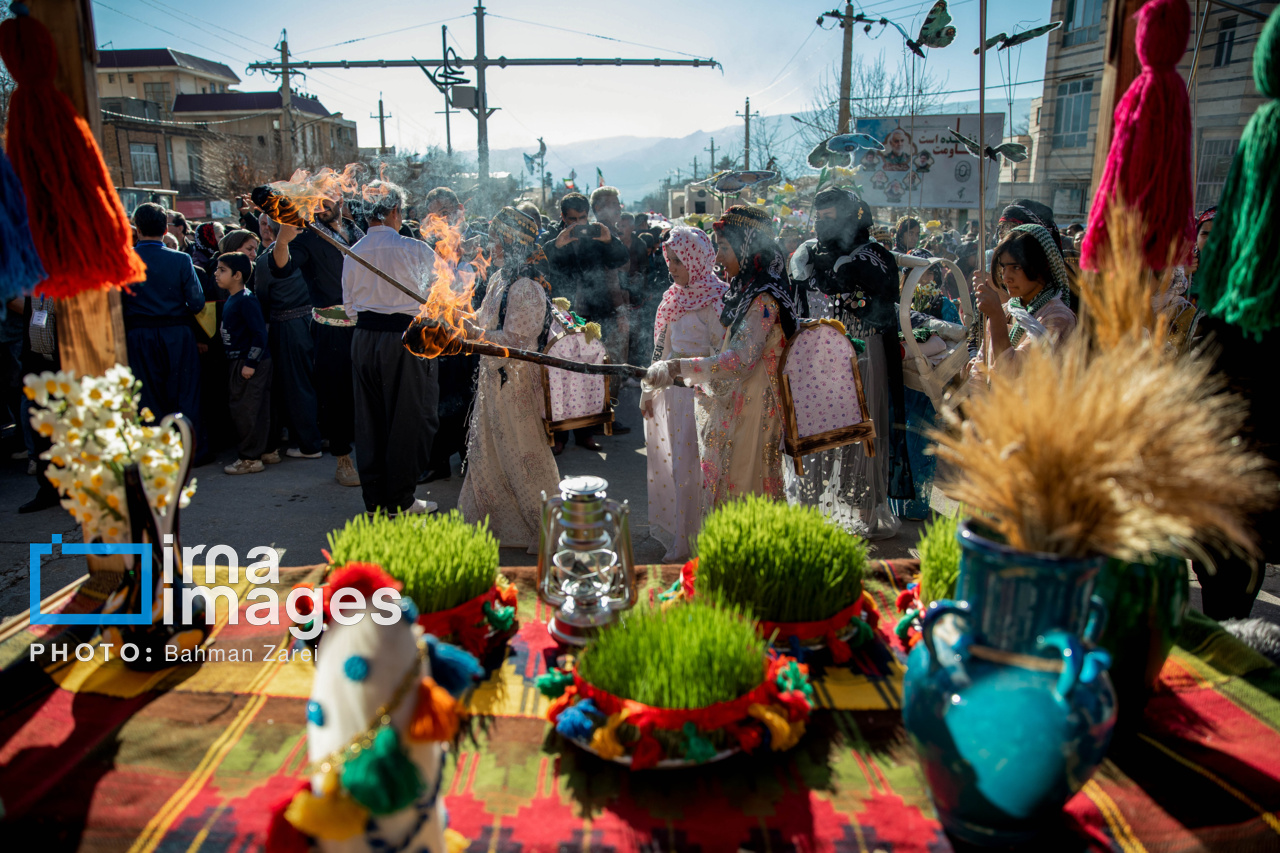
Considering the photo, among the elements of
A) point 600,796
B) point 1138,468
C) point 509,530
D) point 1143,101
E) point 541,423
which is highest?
point 1143,101

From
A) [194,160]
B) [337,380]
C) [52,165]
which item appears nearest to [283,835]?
[52,165]

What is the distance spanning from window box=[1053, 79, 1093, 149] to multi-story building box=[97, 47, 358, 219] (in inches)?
873

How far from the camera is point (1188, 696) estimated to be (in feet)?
5.65

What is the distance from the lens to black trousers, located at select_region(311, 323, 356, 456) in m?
5.12

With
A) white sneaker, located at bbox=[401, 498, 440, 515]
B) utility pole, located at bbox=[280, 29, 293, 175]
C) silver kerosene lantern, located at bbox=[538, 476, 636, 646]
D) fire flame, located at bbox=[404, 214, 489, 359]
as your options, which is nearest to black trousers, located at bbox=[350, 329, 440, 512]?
white sneaker, located at bbox=[401, 498, 440, 515]

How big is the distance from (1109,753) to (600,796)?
105cm

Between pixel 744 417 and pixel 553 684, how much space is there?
228 centimetres

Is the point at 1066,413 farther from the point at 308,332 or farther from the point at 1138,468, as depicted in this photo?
the point at 308,332

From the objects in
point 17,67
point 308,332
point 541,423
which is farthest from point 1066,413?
point 308,332

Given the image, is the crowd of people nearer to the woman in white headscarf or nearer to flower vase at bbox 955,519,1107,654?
the woman in white headscarf

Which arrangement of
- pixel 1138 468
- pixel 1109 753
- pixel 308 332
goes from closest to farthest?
pixel 1138 468, pixel 1109 753, pixel 308 332

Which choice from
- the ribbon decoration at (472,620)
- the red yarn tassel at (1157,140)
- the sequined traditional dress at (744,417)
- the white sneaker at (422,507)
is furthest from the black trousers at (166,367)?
the red yarn tassel at (1157,140)

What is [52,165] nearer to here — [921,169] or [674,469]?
[674,469]

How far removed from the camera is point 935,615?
1.30 metres
